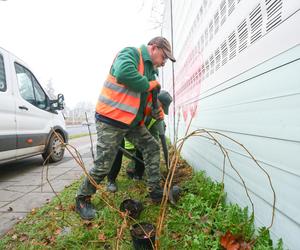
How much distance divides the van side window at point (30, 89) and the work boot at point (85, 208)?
3282 mm

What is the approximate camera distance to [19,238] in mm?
2486

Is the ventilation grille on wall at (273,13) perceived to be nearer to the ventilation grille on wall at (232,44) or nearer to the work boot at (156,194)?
the ventilation grille on wall at (232,44)

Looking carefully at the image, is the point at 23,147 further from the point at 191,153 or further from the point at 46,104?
the point at 191,153

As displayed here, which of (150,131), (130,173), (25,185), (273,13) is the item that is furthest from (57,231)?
(273,13)

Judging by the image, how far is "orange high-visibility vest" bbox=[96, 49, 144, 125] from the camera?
8.68ft

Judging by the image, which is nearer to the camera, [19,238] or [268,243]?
[268,243]

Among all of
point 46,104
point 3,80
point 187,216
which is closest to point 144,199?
point 187,216

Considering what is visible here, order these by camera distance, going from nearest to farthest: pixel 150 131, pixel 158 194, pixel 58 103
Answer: pixel 158 194 → pixel 150 131 → pixel 58 103

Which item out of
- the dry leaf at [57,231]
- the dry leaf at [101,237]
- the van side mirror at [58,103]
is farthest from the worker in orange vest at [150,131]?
the van side mirror at [58,103]

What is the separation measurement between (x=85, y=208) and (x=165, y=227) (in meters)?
0.89

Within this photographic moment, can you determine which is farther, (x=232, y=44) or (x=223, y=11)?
(x=223, y=11)

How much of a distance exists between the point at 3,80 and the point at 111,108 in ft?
10.1

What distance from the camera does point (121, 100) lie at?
8.68 ft

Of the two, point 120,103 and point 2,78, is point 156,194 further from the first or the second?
point 2,78
